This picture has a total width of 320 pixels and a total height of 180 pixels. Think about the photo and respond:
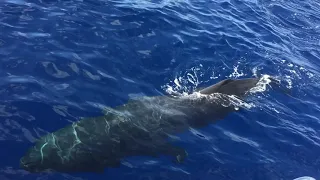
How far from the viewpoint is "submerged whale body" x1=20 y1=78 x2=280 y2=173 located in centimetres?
894

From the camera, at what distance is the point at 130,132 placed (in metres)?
10.3

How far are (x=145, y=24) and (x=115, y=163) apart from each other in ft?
26.1

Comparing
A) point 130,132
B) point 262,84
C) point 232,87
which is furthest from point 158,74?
point 262,84

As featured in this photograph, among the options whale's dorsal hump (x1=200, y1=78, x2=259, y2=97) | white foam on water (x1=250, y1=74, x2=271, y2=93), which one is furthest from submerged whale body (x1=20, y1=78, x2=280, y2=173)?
white foam on water (x1=250, y1=74, x2=271, y2=93)

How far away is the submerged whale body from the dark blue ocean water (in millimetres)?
283

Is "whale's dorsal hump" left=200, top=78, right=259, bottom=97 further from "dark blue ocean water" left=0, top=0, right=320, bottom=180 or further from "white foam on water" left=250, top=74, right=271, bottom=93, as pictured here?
"dark blue ocean water" left=0, top=0, right=320, bottom=180

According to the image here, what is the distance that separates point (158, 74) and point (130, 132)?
330 cm

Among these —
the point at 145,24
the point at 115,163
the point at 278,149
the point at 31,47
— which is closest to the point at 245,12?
the point at 145,24

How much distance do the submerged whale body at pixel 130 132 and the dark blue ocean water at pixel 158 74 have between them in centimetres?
28

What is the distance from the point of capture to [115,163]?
9.47 metres

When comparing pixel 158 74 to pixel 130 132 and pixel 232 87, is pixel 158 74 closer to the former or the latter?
pixel 232 87

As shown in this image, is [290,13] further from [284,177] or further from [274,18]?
[284,177]

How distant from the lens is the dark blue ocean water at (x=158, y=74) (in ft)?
33.0

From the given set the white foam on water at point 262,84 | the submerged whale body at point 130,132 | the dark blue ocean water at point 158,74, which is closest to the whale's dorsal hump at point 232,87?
the submerged whale body at point 130,132
